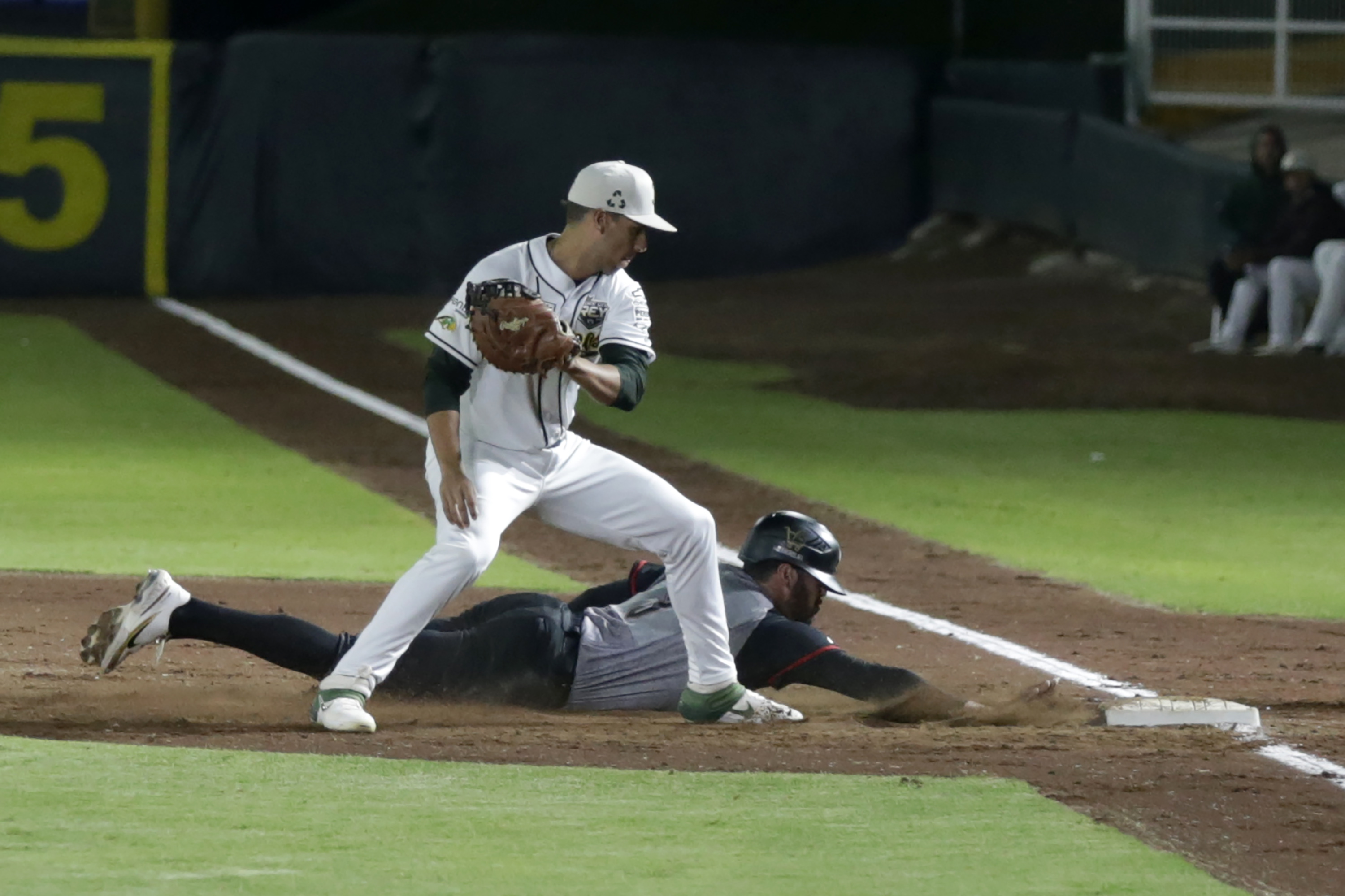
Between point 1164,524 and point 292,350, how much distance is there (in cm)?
814

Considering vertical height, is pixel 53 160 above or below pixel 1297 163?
below

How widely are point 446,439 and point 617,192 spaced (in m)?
0.83

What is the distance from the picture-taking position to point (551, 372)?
19.2 feet

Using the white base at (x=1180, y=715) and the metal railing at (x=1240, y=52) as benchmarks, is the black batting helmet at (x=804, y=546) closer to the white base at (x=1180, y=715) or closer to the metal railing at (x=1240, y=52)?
the white base at (x=1180, y=715)

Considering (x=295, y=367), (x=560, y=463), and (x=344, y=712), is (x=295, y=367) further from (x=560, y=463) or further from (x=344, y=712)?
(x=344, y=712)

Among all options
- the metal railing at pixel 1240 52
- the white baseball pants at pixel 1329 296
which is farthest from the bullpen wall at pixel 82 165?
the white baseball pants at pixel 1329 296

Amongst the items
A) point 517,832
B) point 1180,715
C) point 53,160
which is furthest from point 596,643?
point 53,160

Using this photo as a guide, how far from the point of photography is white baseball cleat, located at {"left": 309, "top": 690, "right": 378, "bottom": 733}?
226 inches

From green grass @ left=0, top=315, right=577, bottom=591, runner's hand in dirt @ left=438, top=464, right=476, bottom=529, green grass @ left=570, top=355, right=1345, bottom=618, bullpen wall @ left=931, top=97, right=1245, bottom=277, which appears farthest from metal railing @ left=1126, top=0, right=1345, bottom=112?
runner's hand in dirt @ left=438, top=464, right=476, bottom=529

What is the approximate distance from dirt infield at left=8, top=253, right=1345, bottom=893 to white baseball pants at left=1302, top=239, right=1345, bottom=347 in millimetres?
412

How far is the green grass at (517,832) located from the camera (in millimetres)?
4391

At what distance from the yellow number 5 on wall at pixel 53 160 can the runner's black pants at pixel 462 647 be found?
43.6 ft

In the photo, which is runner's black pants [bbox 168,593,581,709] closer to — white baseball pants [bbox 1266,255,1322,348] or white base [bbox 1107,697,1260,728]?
white base [bbox 1107,697,1260,728]

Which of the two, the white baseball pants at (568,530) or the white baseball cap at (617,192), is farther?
the white baseball cap at (617,192)
